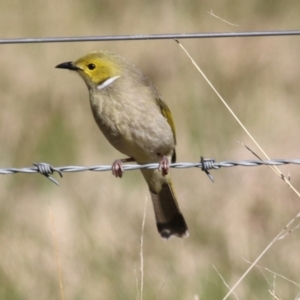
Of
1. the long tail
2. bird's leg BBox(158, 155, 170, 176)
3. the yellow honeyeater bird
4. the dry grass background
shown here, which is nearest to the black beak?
the yellow honeyeater bird

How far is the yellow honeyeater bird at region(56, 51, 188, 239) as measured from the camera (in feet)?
20.6

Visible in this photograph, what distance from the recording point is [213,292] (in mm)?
6750

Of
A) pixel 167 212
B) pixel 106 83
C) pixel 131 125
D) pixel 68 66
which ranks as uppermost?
pixel 68 66

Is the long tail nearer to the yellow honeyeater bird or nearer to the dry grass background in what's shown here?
the yellow honeyeater bird

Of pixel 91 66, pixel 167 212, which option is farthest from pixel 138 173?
pixel 91 66

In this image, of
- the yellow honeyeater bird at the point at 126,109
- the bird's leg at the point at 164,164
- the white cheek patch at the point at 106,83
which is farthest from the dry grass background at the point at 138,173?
the white cheek patch at the point at 106,83

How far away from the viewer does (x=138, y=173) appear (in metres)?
8.86

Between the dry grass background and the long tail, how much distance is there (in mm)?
411

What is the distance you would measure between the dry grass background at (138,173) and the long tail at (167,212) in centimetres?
41

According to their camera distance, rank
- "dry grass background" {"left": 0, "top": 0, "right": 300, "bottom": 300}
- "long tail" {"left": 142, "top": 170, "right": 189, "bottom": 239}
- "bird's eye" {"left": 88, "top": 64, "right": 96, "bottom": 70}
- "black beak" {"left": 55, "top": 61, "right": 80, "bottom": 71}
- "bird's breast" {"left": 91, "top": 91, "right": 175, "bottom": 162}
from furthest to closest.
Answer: "dry grass background" {"left": 0, "top": 0, "right": 300, "bottom": 300}
"long tail" {"left": 142, "top": 170, "right": 189, "bottom": 239}
"bird's eye" {"left": 88, "top": 64, "right": 96, "bottom": 70}
"black beak" {"left": 55, "top": 61, "right": 80, "bottom": 71}
"bird's breast" {"left": 91, "top": 91, "right": 175, "bottom": 162}

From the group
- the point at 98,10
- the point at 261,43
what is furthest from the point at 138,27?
the point at 261,43

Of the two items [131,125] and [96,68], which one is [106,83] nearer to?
[96,68]

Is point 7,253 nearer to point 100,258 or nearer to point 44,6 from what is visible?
point 100,258

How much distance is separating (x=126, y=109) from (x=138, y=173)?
2608 millimetres
